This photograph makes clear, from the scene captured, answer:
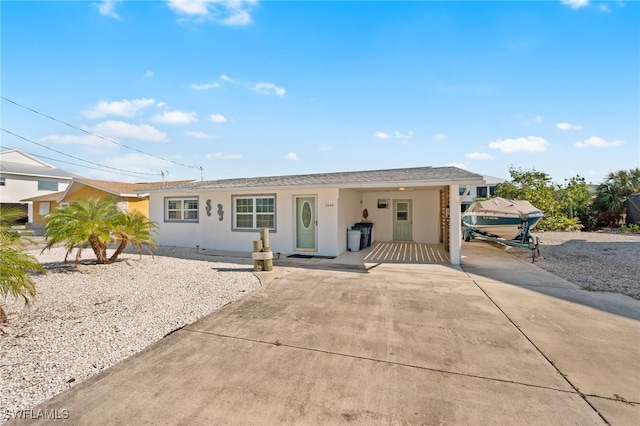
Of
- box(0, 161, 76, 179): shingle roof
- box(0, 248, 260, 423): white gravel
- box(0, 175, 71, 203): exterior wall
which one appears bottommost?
box(0, 248, 260, 423): white gravel

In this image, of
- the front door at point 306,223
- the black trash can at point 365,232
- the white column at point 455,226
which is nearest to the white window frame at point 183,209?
the front door at point 306,223

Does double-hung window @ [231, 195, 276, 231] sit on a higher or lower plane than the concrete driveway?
higher

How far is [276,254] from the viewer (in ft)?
34.9

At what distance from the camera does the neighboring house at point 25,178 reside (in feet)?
90.2

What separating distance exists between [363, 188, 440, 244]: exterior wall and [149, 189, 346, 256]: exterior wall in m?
4.66

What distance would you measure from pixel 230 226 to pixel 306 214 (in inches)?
132

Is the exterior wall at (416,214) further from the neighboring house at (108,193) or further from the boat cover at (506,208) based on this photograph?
the neighboring house at (108,193)

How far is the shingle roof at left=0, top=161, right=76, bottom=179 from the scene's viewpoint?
91.7 ft

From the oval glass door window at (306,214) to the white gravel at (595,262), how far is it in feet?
25.3

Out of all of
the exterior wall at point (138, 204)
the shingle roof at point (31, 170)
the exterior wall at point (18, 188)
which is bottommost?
the exterior wall at point (138, 204)

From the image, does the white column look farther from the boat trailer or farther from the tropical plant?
the tropical plant

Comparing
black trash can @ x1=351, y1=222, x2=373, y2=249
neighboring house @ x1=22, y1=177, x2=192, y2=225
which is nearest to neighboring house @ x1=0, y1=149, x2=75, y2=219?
neighboring house @ x1=22, y1=177, x2=192, y2=225

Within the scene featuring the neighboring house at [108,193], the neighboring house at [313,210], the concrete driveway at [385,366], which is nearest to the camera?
the concrete driveway at [385,366]

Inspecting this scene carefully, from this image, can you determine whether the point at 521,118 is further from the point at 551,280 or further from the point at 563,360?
the point at 563,360
